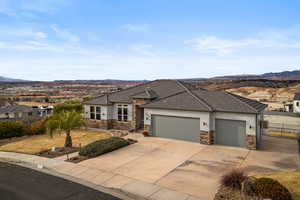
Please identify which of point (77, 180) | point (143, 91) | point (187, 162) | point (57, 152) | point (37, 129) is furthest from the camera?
point (143, 91)

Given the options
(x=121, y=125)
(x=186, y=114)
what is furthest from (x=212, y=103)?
(x=121, y=125)

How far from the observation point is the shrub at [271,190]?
302 inches

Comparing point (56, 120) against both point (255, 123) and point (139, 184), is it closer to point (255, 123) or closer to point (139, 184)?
point (139, 184)

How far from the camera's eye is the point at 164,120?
62.6 ft

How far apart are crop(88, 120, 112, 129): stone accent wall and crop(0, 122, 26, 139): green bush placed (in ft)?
23.0

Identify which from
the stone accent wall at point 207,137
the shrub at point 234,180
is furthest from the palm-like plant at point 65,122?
the shrub at point 234,180

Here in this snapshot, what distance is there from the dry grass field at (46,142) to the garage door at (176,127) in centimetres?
551

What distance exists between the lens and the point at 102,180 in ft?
34.2

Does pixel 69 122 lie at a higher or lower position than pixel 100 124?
higher

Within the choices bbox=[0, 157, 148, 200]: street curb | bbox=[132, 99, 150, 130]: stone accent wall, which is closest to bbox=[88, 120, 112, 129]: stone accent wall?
bbox=[132, 99, 150, 130]: stone accent wall

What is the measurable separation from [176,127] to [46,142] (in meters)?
11.9

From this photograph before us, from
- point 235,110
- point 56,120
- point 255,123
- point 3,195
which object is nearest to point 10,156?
point 56,120

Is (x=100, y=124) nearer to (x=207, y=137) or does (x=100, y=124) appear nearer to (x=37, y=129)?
(x=37, y=129)

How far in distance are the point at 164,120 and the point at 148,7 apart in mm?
Answer: 17094
